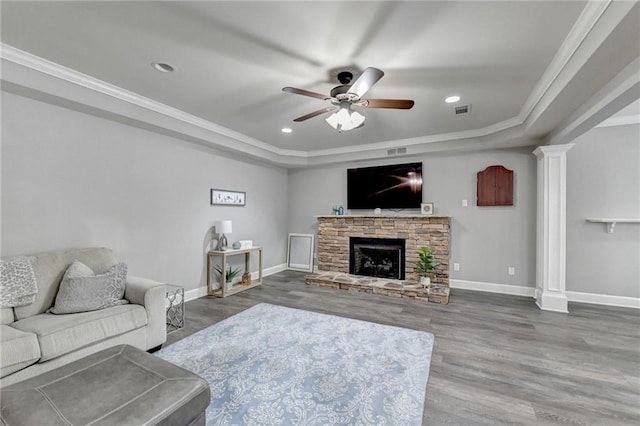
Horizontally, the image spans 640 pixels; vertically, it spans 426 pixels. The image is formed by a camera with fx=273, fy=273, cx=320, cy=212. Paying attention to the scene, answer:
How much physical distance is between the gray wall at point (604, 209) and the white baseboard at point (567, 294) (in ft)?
0.22

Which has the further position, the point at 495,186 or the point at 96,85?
the point at 495,186

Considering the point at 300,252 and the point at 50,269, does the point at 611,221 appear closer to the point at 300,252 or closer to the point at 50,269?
the point at 300,252

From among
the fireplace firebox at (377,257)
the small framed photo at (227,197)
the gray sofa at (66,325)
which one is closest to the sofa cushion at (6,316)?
the gray sofa at (66,325)

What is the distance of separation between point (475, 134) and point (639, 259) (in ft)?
9.05

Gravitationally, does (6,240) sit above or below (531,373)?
above

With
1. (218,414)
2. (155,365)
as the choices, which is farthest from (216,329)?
(155,365)

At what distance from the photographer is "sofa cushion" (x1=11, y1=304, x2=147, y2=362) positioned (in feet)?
6.27

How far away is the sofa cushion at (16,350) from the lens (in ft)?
5.56

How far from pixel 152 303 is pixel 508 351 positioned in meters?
3.41

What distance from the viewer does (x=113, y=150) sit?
3.24 m

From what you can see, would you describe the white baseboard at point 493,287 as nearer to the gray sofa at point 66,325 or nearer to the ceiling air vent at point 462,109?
the ceiling air vent at point 462,109

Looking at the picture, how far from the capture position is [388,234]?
5.09 meters

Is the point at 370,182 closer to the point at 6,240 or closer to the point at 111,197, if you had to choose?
the point at 111,197

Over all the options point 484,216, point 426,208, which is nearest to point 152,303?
point 426,208
